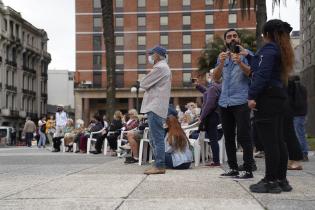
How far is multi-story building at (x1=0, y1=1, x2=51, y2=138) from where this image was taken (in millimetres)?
74125

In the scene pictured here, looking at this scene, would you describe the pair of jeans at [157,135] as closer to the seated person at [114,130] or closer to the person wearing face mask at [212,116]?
the person wearing face mask at [212,116]

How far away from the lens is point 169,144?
9430 mm

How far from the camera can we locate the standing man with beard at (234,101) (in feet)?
23.2

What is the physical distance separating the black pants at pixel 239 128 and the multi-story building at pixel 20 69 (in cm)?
6825

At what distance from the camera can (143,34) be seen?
7638 centimetres

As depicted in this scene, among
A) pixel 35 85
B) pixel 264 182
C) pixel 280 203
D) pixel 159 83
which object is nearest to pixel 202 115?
pixel 159 83

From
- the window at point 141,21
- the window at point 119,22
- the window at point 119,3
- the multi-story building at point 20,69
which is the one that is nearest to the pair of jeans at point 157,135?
the multi-story building at point 20,69

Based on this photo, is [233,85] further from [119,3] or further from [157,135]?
[119,3]

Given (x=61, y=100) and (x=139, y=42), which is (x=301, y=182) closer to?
(x=139, y=42)

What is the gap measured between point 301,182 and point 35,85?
8366cm

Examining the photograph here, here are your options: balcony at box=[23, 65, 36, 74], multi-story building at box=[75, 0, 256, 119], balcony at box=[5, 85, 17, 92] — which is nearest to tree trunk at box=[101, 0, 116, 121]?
multi-story building at box=[75, 0, 256, 119]

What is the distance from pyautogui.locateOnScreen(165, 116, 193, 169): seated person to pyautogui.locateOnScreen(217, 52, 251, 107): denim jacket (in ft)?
7.14

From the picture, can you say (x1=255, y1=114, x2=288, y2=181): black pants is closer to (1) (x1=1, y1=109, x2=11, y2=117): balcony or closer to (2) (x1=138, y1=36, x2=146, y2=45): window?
(1) (x1=1, y1=109, x2=11, y2=117): balcony

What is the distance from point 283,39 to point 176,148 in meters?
3.84
